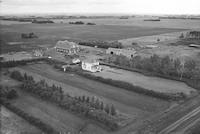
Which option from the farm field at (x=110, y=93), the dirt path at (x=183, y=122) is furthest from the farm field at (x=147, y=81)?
the dirt path at (x=183, y=122)

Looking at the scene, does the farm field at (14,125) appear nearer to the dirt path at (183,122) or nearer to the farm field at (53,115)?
the farm field at (53,115)

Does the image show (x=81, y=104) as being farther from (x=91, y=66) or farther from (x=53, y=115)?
(x=91, y=66)

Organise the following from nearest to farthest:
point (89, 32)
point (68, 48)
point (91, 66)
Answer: point (91, 66)
point (68, 48)
point (89, 32)

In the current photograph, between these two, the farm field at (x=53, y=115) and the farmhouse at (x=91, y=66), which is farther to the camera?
the farmhouse at (x=91, y=66)

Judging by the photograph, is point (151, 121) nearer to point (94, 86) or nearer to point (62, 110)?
point (62, 110)

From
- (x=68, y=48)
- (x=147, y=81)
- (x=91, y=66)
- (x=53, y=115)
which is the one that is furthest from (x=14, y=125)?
(x=68, y=48)

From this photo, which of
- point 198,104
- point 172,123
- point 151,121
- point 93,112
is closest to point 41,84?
point 93,112
